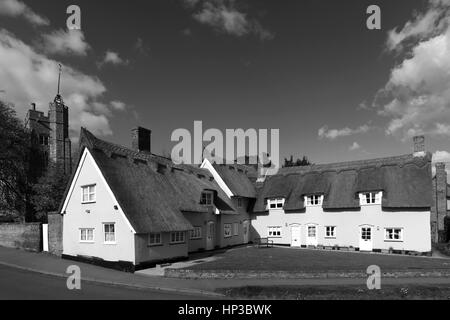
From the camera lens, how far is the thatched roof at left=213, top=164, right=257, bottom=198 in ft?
121

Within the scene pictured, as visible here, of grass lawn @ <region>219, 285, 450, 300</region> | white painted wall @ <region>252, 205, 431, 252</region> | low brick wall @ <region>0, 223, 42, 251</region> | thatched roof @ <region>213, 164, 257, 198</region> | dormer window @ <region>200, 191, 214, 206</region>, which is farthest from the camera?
thatched roof @ <region>213, 164, 257, 198</region>

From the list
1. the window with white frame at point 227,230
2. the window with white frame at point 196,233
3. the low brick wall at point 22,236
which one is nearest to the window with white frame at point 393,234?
the window with white frame at point 227,230

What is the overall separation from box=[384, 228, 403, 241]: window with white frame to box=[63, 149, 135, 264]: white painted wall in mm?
21744

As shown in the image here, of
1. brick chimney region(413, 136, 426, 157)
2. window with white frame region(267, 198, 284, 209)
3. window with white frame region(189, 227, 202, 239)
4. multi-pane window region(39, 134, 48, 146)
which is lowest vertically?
window with white frame region(189, 227, 202, 239)


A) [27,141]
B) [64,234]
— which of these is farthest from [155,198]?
[27,141]

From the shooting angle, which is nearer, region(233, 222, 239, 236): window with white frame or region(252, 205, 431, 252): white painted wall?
region(252, 205, 431, 252): white painted wall

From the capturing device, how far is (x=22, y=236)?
2858cm

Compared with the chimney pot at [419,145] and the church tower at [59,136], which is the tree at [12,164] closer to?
the church tower at [59,136]

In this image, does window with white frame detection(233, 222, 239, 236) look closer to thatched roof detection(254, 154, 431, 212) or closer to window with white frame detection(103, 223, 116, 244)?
thatched roof detection(254, 154, 431, 212)

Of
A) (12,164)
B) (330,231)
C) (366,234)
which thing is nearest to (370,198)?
(366,234)

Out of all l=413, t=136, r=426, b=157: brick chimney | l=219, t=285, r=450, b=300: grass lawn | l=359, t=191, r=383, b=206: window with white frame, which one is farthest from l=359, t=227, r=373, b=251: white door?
l=219, t=285, r=450, b=300: grass lawn

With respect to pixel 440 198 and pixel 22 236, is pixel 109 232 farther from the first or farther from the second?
pixel 440 198

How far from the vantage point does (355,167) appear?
117 ft
